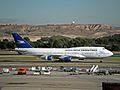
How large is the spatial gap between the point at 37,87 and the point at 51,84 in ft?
10.2

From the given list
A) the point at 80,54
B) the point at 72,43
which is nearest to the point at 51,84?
the point at 80,54

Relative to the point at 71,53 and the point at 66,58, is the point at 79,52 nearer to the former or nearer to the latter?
the point at 71,53

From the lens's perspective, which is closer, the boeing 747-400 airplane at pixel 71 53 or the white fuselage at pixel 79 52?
the boeing 747-400 airplane at pixel 71 53

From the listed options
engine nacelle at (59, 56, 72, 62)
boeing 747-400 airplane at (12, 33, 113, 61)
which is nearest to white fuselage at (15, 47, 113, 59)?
boeing 747-400 airplane at (12, 33, 113, 61)

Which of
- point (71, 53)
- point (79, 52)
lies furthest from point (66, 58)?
point (79, 52)

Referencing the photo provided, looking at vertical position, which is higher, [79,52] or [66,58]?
[79,52]

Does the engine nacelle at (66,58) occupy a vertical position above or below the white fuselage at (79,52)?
below

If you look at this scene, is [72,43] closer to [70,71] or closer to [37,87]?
[70,71]

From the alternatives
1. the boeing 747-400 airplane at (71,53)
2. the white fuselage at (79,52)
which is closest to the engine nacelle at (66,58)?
the boeing 747-400 airplane at (71,53)

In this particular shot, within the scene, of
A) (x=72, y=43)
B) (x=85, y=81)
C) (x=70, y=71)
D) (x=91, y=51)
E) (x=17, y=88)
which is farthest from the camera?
(x=72, y=43)

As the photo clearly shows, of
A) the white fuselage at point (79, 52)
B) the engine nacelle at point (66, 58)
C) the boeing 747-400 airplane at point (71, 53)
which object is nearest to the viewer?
the engine nacelle at point (66, 58)

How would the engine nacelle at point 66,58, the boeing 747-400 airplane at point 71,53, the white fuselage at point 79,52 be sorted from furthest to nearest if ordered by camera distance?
the white fuselage at point 79,52, the boeing 747-400 airplane at point 71,53, the engine nacelle at point 66,58

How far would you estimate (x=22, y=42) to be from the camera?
89000 mm

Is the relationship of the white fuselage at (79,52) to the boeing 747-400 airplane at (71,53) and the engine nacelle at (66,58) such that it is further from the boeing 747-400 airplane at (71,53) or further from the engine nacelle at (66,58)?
the engine nacelle at (66,58)
